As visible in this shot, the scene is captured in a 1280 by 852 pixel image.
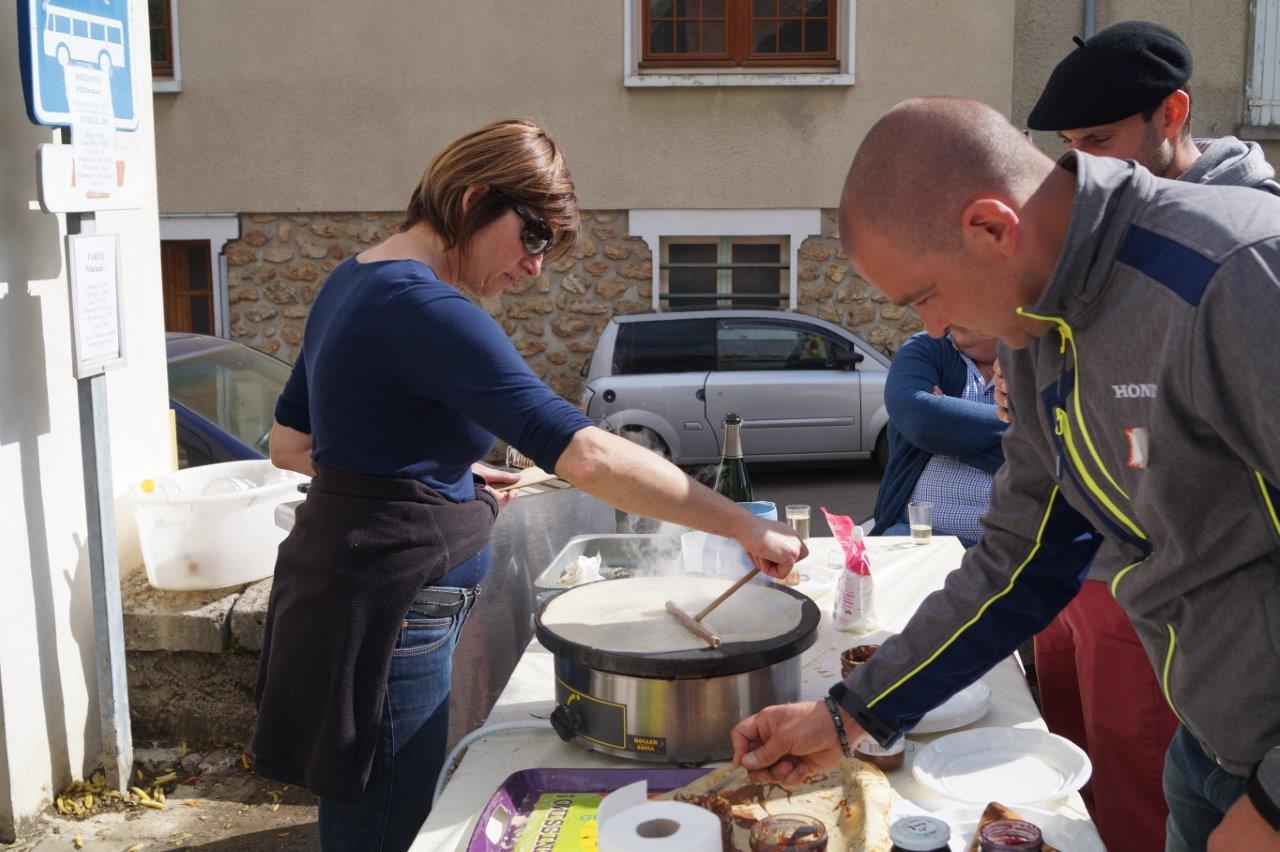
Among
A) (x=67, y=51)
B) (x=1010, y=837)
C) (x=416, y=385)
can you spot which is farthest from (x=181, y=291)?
(x=1010, y=837)

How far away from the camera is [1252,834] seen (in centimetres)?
121

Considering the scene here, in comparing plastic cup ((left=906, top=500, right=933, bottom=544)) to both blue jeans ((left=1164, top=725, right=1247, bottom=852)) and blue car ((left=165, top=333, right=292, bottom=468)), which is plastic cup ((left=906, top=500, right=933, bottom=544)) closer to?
blue jeans ((left=1164, top=725, right=1247, bottom=852))

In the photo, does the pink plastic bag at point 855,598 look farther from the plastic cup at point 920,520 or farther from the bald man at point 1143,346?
the bald man at point 1143,346

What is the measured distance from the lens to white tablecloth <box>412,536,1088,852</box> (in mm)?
1827

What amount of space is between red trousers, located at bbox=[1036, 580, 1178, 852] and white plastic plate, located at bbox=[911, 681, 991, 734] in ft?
2.15

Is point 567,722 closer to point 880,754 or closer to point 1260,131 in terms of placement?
point 880,754

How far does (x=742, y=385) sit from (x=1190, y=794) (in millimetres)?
7724

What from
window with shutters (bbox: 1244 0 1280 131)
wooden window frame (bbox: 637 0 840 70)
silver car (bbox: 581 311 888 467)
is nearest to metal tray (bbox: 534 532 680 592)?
silver car (bbox: 581 311 888 467)

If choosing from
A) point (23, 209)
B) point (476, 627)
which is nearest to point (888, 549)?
point (476, 627)

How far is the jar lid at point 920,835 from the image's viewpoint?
1270mm

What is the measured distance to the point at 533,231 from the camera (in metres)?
2.30

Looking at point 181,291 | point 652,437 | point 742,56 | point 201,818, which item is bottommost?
point 201,818

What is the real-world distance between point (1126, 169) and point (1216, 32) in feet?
36.1

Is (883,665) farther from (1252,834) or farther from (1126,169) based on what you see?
(1126,169)
